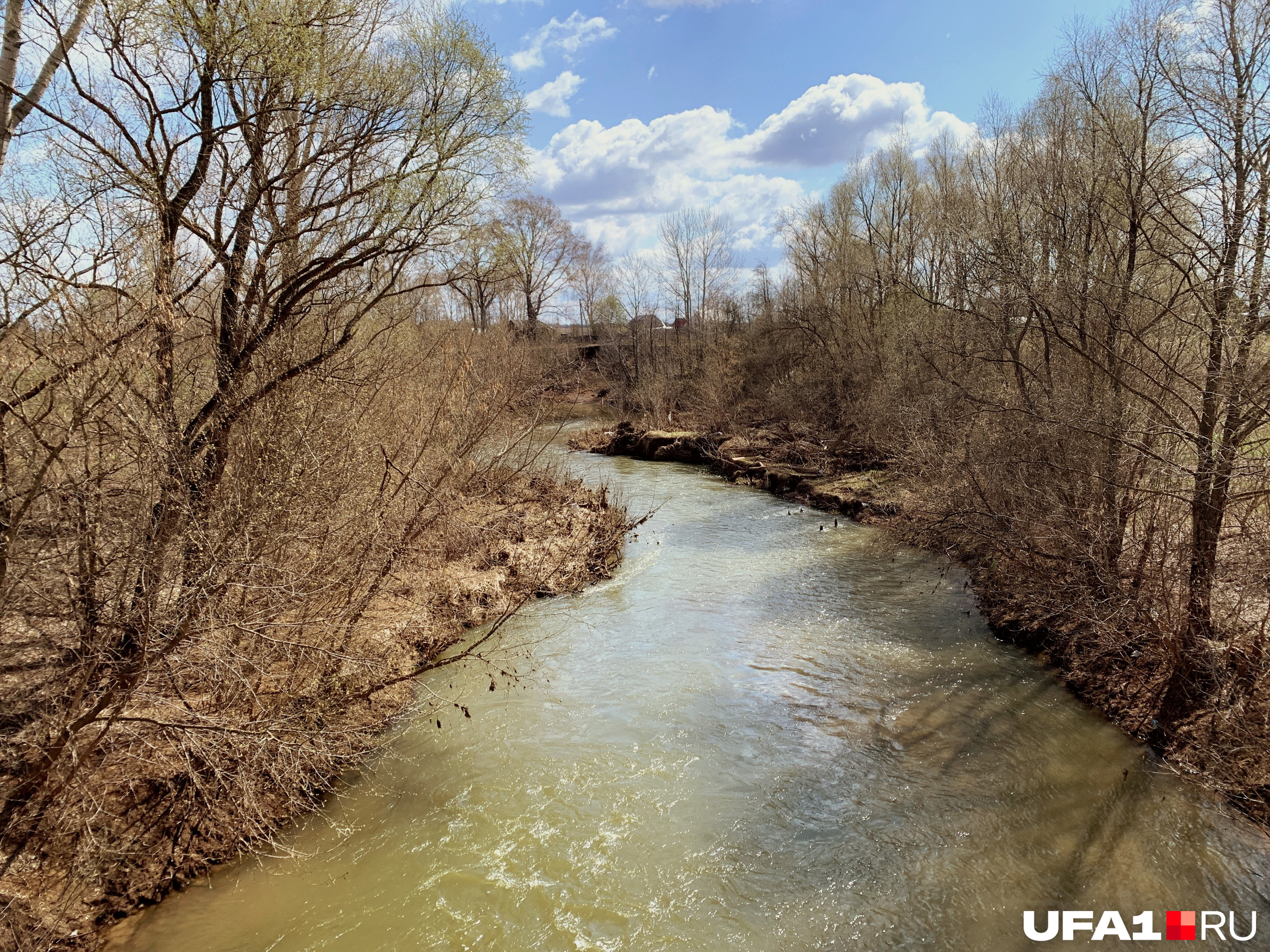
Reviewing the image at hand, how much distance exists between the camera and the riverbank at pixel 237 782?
166 inches

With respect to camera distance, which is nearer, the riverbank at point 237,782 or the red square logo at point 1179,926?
the riverbank at point 237,782

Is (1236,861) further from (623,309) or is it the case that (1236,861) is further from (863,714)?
(623,309)

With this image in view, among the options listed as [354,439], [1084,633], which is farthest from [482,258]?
[1084,633]

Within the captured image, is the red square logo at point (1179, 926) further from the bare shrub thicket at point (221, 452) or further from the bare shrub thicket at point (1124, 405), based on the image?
the bare shrub thicket at point (221, 452)

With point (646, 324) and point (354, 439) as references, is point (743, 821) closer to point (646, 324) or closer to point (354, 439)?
point (354, 439)

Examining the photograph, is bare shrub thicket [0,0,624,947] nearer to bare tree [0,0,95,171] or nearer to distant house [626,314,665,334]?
bare tree [0,0,95,171]

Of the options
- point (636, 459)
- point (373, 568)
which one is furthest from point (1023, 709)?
point (636, 459)

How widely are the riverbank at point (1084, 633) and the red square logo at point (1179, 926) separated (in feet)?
4.83

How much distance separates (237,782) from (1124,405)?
9771mm

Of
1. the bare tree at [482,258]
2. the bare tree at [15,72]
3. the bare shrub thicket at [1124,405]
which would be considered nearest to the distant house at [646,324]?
the bare shrub thicket at [1124,405]

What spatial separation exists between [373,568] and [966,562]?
9967 mm

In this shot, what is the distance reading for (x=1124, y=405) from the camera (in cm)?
786

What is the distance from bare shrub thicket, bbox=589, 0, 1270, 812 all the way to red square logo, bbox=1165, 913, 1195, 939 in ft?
4.98

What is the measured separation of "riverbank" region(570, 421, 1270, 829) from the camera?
582cm
